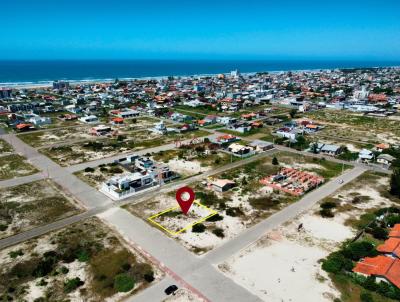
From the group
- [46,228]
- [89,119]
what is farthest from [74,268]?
[89,119]

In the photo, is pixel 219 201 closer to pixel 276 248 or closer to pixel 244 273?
pixel 276 248

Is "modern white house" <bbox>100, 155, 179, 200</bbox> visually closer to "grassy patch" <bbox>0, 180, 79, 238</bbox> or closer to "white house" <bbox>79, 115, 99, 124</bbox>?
"grassy patch" <bbox>0, 180, 79, 238</bbox>

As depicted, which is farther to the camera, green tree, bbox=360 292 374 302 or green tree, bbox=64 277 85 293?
green tree, bbox=64 277 85 293

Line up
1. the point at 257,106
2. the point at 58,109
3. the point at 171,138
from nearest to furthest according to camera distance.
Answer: the point at 171,138, the point at 58,109, the point at 257,106

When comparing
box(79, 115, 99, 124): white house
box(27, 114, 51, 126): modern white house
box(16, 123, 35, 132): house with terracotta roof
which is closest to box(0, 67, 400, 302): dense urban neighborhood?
box(16, 123, 35, 132): house with terracotta roof

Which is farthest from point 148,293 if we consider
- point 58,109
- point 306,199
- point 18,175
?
point 58,109

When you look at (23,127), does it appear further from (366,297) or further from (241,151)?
(366,297)

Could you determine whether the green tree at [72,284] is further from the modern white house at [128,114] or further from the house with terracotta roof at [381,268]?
the modern white house at [128,114]

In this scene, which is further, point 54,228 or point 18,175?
point 18,175
